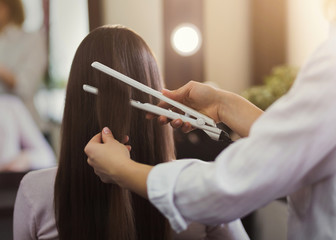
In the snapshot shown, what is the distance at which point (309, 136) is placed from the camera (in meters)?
0.50

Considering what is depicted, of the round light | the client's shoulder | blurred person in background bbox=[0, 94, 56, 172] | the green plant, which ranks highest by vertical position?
the round light

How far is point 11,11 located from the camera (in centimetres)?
227

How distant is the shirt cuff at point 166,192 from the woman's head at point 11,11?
6.54ft

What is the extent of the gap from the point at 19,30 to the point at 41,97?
0.38 meters

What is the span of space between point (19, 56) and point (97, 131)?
1.63 m

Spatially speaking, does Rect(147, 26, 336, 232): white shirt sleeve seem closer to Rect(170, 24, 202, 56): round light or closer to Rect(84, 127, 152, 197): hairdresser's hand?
Rect(84, 127, 152, 197): hairdresser's hand

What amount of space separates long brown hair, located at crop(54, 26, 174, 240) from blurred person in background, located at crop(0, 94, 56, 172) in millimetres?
1497

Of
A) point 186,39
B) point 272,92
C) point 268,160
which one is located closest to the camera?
point 268,160

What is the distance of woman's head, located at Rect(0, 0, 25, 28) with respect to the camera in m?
2.26

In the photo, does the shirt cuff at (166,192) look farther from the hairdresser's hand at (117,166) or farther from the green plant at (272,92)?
the green plant at (272,92)

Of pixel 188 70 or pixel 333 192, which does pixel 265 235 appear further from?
pixel 188 70

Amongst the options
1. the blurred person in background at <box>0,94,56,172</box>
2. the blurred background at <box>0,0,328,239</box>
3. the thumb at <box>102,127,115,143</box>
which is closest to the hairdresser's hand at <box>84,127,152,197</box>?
the thumb at <box>102,127,115,143</box>

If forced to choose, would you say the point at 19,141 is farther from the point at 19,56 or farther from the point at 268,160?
the point at 268,160

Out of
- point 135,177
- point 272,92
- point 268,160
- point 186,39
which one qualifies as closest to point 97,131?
point 135,177
